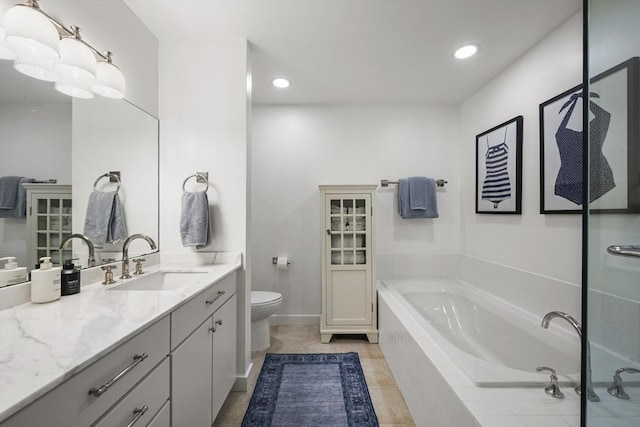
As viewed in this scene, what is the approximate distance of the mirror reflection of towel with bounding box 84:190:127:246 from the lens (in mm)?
1388

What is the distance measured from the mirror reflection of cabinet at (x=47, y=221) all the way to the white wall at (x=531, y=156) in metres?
2.69

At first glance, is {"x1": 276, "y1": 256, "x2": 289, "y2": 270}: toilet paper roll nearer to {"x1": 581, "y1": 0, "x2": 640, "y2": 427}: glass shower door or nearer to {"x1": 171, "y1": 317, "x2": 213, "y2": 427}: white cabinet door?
{"x1": 171, "y1": 317, "x2": 213, "y2": 427}: white cabinet door

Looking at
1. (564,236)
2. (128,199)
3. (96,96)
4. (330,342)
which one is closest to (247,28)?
(96,96)

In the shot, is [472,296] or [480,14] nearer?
[480,14]

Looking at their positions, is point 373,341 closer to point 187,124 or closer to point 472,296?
point 472,296

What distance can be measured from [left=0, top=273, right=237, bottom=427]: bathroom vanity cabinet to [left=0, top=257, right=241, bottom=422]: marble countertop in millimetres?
32

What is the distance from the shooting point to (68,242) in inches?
49.3

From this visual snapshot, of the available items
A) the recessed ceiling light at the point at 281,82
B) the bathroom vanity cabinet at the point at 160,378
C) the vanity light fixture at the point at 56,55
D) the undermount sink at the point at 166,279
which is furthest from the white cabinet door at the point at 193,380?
the recessed ceiling light at the point at 281,82

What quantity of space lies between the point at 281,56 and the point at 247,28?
0.35 meters

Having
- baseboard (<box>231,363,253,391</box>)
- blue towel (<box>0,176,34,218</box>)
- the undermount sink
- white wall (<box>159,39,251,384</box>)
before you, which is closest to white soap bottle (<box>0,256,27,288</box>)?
blue towel (<box>0,176,34,218</box>)

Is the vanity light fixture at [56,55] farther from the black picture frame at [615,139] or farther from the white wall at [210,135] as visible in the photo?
the black picture frame at [615,139]

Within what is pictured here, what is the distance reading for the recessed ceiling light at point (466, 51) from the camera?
1.97 meters

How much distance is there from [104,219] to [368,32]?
6.40 feet

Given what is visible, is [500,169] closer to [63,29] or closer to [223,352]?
[223,352]
